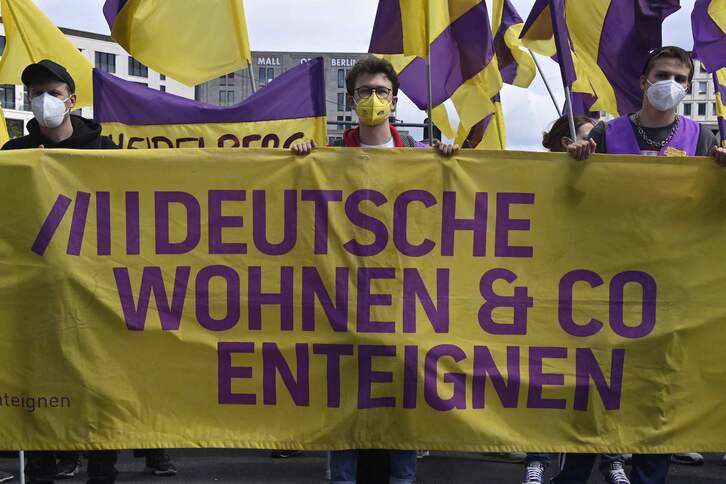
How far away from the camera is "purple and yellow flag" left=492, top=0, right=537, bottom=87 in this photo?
29.7 ft

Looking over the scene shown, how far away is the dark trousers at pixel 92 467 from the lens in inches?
141

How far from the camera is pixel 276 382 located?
3457 mm

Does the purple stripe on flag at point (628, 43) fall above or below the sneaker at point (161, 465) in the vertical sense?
above

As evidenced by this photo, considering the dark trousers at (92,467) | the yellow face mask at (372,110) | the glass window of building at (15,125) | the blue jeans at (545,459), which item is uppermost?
the glass window of building at (15,125)

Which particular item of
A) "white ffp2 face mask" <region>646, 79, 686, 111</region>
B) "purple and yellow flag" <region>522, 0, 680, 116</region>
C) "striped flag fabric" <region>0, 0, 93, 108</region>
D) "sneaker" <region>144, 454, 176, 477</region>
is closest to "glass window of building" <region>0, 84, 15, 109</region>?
"striped flag fabric" <region>0, 0, 93, 108</region>

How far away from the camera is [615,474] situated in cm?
428

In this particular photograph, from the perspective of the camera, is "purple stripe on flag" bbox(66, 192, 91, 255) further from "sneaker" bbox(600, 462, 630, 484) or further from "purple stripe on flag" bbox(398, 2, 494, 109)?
"sneaker" bbox(600, 462, 630, 484)

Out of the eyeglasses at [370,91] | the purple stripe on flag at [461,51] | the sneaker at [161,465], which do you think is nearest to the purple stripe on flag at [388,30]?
the purple stripe on flag at [461,51]

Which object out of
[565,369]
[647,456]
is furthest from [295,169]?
[647,456]

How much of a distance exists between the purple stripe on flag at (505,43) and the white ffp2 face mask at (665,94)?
18.0 ft

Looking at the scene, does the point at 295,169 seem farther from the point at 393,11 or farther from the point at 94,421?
the point at 393,11

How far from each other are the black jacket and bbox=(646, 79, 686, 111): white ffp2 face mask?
2.47 metres

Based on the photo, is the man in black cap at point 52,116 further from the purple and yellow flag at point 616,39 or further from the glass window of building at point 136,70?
the glass window of building at point 136,70

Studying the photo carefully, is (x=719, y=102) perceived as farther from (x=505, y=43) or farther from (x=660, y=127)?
(x=660, y=127)
